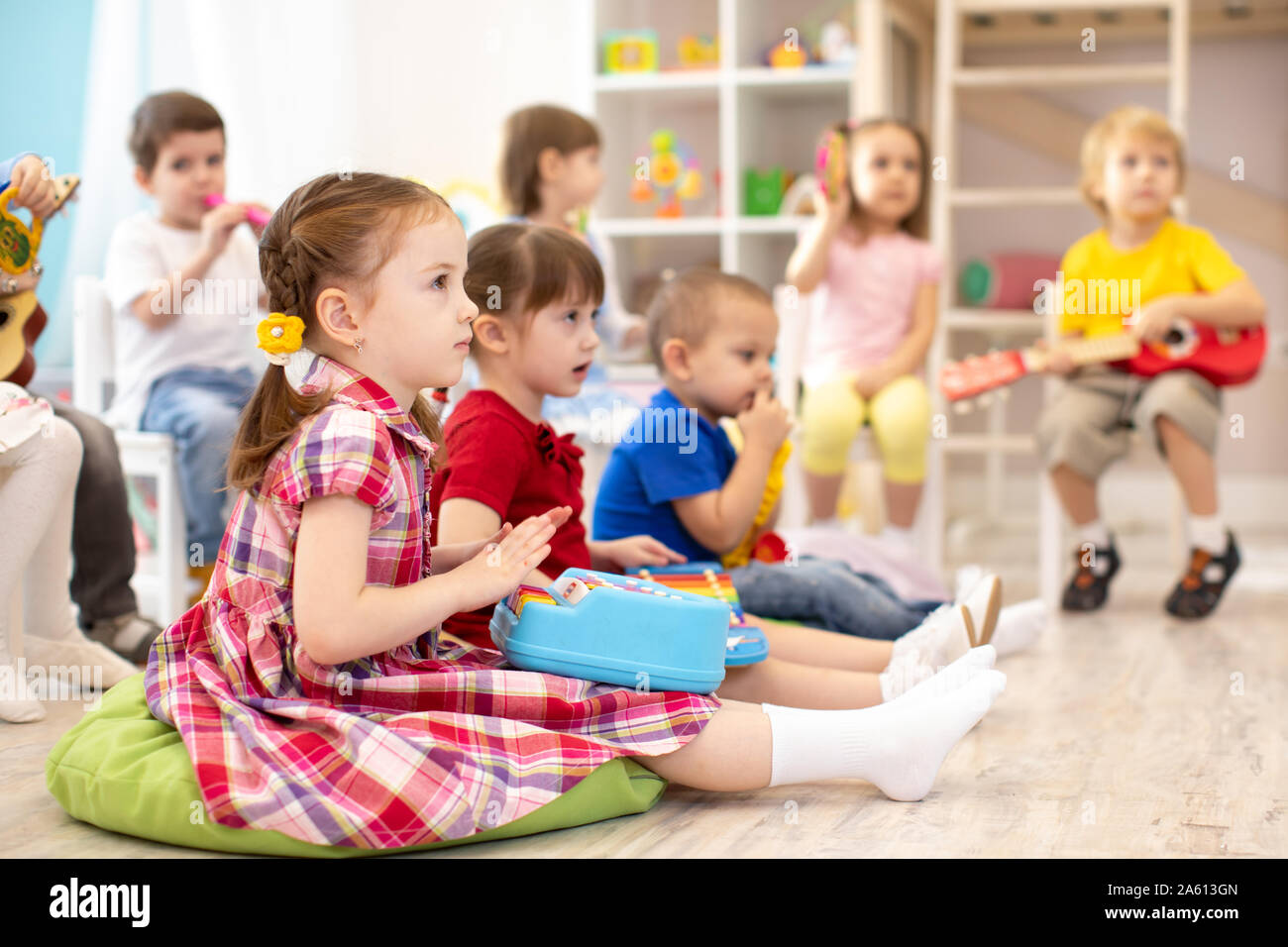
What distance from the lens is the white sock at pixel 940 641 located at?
58.7 inches

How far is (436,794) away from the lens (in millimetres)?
1010

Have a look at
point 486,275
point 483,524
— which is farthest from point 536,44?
point 483,524

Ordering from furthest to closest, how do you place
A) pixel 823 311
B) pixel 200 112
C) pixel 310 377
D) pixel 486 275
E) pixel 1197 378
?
1. pixel 823 311
2. pixel 1197 378
3. pixel 200 112
4. pixel 486 275
5. pixel 310 377

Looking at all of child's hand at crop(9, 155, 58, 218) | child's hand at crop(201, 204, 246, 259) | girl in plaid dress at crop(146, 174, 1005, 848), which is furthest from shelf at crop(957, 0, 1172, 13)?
girl in plaid dress at crop(146, 174, 1005, 848)

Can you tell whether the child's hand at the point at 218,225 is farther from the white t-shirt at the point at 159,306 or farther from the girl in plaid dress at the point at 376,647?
the girl in plaid dress at the point at 376,647

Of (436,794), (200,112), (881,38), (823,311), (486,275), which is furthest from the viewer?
(881,38)

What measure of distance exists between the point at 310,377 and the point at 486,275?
0.32 meters

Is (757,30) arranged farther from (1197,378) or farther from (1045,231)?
(1197,378)

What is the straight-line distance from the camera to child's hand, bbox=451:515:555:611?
1064mm

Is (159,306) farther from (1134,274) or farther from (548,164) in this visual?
(1134,274)

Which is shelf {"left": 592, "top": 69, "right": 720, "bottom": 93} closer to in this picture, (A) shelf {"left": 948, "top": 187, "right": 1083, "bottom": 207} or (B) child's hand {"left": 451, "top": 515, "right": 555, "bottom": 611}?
(A) shelf {"left": 948, "top": 187, "right": 1083, "bottom": 207}

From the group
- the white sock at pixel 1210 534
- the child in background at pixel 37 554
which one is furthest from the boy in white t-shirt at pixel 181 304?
the white sock at pixel 1210 534

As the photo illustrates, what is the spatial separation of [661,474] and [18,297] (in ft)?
2.67

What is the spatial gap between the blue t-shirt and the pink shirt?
2.97 feet
